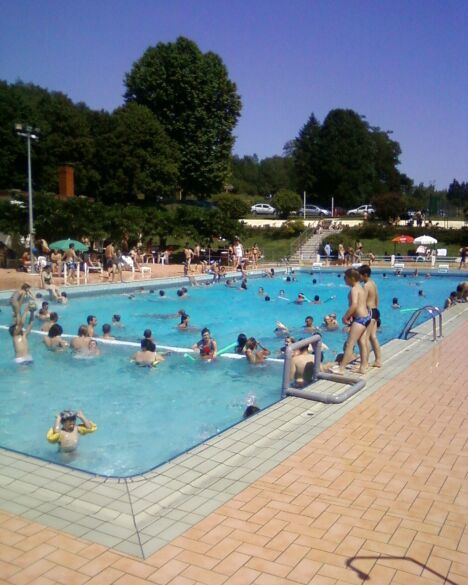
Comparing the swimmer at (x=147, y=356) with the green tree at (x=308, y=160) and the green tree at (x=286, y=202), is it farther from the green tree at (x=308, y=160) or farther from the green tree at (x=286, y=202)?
the green tree at (x=308, y=160)

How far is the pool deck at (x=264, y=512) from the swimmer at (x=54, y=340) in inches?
270

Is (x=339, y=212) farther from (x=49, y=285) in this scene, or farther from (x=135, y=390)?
(x=135, y=390)

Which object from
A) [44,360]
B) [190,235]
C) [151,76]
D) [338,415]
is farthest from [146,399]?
[151,76]

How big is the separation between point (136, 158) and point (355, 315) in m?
34.8

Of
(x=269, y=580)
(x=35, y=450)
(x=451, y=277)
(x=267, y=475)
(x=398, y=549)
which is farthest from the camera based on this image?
→ (x=451, y=277)

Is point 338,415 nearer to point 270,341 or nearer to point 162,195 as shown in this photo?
point 270,341

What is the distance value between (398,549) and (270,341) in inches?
423

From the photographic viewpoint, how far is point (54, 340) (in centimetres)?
1210

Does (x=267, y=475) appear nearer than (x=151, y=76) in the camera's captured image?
Yes

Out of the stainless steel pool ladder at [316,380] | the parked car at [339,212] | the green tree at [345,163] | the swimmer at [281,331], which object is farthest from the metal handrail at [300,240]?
the stainless steel pool ladder at [316,380]

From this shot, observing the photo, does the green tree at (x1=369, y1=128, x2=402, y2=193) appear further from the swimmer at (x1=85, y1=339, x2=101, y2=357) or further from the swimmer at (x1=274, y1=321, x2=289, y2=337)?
the swimmer at (x1=85, y1=339, x2=101, y2=357)

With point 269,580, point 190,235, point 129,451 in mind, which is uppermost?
point 190,235

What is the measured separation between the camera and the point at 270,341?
14562mm

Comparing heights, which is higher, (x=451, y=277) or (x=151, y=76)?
(x=151, y=76)
